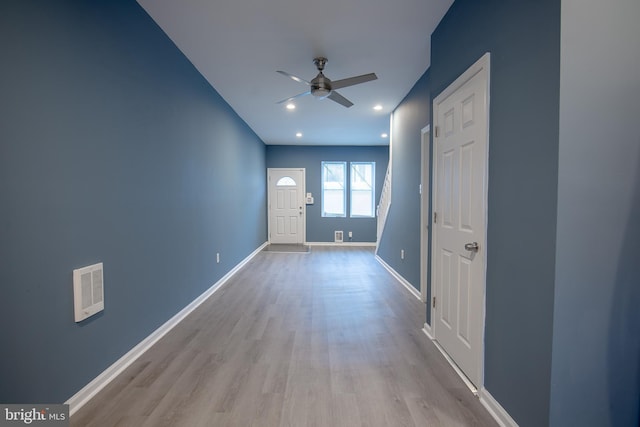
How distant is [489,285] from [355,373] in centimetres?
107

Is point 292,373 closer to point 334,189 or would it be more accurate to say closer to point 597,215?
point 597,215

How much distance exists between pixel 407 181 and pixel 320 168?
3912 millimetres

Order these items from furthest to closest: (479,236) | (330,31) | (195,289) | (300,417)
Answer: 1. (195,289)
2. (330,31)
3. (479,236)
4. (300,417)

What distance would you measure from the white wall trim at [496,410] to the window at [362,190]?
6.15 m

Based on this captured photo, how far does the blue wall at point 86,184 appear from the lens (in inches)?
51.3

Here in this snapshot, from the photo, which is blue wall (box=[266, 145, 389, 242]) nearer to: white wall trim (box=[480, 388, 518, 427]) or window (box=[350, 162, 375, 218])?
window (box=[350, 162, 375, 218])

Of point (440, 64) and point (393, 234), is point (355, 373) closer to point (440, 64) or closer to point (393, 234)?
point (440, 64)

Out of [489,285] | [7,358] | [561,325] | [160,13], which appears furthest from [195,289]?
[561,325]

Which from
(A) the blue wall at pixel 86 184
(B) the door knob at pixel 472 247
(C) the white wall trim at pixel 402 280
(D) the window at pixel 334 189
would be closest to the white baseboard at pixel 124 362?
(A) the blue wall at pixel 86 184

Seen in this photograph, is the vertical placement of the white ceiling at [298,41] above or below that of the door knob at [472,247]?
above

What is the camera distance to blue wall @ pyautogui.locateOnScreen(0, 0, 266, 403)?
1302 mm

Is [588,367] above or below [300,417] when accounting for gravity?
above

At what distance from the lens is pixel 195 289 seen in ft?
10.7

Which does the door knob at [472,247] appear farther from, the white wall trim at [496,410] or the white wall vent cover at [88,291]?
the white wall vent cover at [88,291]
